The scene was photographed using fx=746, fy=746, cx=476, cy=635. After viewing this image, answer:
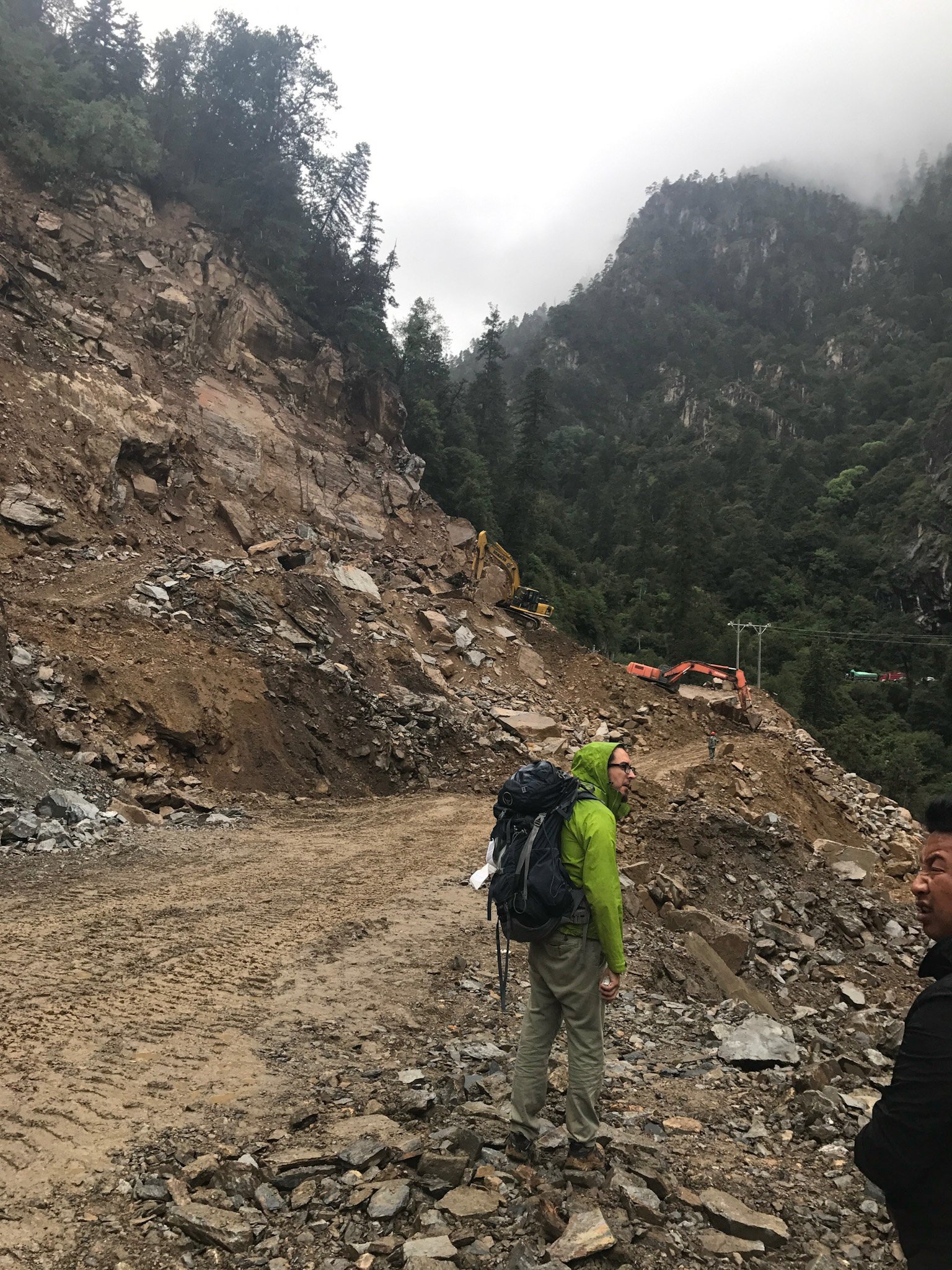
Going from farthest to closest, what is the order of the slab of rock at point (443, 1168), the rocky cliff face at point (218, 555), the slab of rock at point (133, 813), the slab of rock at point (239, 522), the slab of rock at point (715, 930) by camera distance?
1. the slab of rock at point (239, 522)
2. the rocky cliff face at point (218, 555)
3. the slab of rock at point (133, 813)
4. the slab of rock at point (715, 930)
5. the slab of rock at point (443, 1168)

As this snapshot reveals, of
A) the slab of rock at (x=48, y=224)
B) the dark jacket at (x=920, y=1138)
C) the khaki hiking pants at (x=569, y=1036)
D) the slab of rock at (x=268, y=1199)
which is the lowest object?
the slab of rock at (x=268, y=1199)

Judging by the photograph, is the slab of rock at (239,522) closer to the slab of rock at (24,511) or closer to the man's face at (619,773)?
the slab of rock at (24,511)

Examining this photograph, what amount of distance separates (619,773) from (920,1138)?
2.21 m

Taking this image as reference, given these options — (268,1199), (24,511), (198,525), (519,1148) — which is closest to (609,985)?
(519,1148)

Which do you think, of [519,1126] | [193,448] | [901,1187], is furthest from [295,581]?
[901,1187]

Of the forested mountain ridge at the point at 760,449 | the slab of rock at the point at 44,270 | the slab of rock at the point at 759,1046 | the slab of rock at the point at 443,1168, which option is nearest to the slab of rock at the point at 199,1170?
the slab of rock at the point at 443,1168

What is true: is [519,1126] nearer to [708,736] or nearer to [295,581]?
[295,581]

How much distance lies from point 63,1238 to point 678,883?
6843 millimetres

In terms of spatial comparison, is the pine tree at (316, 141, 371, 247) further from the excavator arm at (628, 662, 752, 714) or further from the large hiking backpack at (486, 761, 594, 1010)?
the large hiking backpack at (486, 761, 594, 1010)

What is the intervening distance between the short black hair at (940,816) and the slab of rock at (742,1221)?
77.2 inches

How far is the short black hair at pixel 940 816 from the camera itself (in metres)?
1.75

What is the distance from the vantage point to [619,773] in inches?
146

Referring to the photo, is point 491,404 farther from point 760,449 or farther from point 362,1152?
point 362,1152

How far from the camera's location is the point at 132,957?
5.25 m
